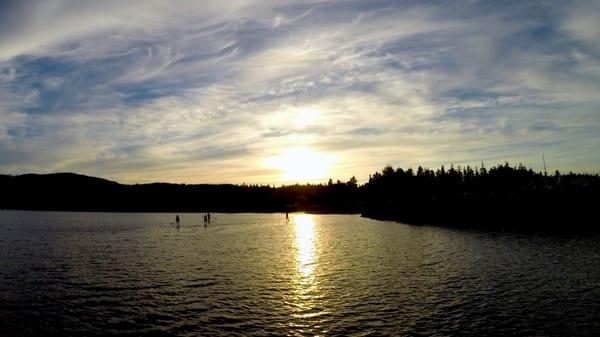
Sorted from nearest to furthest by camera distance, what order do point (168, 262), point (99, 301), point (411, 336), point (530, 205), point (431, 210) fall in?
point (411, 336), point (99, 301), point (168, 262), point (530, 205), point (431, 210)

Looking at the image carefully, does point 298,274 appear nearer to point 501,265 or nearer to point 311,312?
point 311,312

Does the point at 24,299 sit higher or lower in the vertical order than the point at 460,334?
higher

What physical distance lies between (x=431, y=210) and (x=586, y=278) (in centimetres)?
12308

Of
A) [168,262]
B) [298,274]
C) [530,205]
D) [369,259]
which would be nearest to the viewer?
[298,274]

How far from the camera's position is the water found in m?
27.2

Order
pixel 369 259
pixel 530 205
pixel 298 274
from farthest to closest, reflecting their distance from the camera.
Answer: pixel 530 205 → pixel 369 259 → pixel 298 274

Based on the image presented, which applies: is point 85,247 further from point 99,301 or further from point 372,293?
point 372,293

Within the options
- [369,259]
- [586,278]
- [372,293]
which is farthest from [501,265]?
[372,293]

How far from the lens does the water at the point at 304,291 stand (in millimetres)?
27234

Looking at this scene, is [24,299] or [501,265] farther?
[501,265]

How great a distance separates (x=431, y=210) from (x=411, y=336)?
14449 cm

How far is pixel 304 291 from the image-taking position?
38406mm

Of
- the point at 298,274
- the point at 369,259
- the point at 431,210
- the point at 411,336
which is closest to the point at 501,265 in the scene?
the point at 369,259

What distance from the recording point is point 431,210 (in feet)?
529
